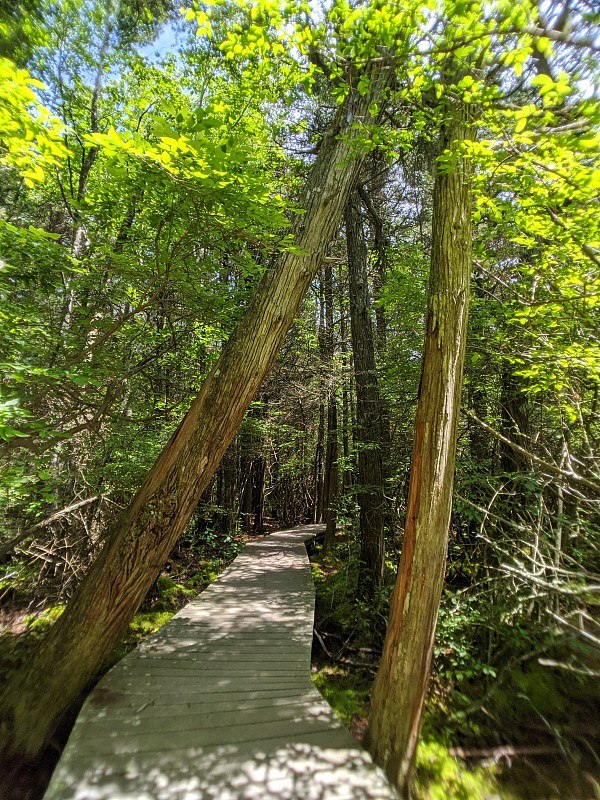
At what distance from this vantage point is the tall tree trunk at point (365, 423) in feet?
18.2

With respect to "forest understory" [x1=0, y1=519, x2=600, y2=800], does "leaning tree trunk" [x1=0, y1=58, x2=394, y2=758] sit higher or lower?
higher

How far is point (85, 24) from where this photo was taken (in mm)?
5824

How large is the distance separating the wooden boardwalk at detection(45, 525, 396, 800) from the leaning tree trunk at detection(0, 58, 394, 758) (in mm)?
452

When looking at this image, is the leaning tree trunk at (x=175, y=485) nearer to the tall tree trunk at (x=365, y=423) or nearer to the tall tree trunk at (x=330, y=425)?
the tall tree trunk at (x=365, y=423)

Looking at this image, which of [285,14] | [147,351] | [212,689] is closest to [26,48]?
[285,14]

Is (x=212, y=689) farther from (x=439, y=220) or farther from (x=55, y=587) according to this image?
(x=439, y=220)

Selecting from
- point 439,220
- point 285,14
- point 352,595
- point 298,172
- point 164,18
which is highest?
point 164,18

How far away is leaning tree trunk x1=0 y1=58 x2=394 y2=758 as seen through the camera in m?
3.07

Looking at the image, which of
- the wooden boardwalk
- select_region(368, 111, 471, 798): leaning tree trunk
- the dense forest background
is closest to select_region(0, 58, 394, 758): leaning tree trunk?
the dense forest background

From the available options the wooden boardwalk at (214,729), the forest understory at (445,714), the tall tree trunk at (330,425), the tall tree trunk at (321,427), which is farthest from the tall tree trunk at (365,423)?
the wooden boardwalk at (214,729)

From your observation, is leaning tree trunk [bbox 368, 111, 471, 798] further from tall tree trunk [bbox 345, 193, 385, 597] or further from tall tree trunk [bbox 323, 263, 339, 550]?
tall tree trunk [bbox 323, 263, 339, 550]

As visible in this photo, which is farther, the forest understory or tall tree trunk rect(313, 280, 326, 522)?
tall tree trunk rect(313, 280, 326, 522)

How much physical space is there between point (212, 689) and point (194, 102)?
32.2ft

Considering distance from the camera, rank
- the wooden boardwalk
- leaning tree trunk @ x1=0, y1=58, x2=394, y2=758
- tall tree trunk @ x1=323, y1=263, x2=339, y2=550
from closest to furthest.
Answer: the wooden boardwalk < leaning tree trunk @ x1=0, y1=58, x2=394, y2=758 < tall tree trunk @ x1=323, y1=263, x2=339, y2=550
